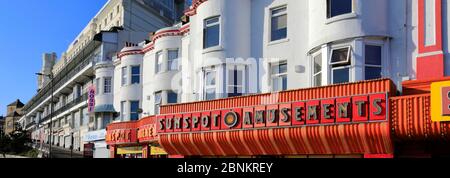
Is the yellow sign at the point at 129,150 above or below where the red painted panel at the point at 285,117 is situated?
below

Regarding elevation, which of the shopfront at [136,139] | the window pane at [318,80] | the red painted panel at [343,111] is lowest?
the shopfront at [136,139]

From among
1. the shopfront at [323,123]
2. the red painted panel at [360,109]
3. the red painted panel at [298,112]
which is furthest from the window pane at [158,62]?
the red painted panel at [360,109]

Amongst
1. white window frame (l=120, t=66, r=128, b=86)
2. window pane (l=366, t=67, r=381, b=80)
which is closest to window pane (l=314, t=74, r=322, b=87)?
window pane (l=366, t=67, r=381, b=80)

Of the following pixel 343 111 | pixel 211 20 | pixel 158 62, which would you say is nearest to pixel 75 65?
pixel 158 62

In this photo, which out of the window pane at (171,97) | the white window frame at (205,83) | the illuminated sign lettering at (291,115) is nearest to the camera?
the illuminated sign lettering at (291,115)

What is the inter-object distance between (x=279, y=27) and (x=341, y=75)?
14.9ft

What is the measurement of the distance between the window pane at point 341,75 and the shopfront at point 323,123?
3.81 feet

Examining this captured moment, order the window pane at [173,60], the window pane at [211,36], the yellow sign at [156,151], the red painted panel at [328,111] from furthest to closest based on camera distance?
the window pane at [173,60] → the yellow sign at [156,151] → the window pane at [211,36] → the red painted panel at [328,111]

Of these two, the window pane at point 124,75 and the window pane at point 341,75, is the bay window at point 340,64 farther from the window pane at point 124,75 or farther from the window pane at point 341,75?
the window pane at point 124,75

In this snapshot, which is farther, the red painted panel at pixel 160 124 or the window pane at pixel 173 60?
the window pane at pixel 173 60

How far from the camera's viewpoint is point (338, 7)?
18141 mm

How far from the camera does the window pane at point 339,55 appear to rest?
695 inches

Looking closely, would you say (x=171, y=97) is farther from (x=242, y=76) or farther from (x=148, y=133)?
(x=242, y=76)

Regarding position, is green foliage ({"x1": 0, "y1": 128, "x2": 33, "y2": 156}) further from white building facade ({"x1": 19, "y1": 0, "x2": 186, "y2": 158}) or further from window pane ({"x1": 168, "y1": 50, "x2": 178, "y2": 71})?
window pane ({"x1": 168, "y1": 50, "x2": 178, "y2": 71})
